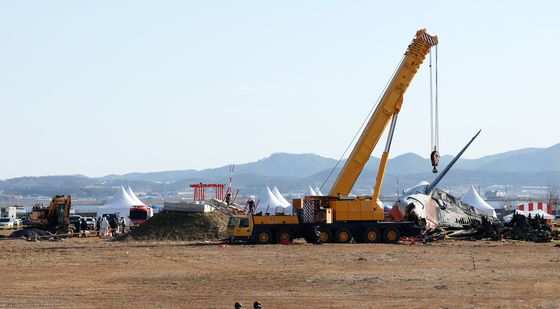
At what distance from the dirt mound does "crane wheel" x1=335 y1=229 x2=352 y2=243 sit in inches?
319

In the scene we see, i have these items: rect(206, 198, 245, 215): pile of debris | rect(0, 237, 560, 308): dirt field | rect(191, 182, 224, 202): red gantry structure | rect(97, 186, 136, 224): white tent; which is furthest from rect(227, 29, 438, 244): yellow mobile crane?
rect(97, 186, 136, 224): white tent

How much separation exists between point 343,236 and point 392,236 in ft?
7.84

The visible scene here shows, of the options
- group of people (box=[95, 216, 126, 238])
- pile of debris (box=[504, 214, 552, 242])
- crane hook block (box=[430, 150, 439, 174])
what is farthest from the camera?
group of people (box=[95, 216, 126, 238])

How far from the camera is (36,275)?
32.4 meters

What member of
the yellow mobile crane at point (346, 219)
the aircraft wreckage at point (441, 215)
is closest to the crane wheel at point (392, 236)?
the yellow mobile crane at point (346, 219)

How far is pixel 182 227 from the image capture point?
2167 inches

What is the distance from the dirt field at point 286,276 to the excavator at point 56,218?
17.4m

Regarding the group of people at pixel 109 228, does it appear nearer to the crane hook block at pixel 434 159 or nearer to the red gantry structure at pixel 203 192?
the red gantry structure at pixel 203 192

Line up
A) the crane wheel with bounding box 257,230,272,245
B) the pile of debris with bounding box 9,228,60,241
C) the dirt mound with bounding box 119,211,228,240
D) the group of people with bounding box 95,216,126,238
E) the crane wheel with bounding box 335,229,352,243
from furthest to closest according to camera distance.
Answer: the group of people with bounding box 95,216,126,238 → the pile of debris with bounding box 9,228,60,241 → the dirt mound with bounding box 119,211,228,240 → the crane wheel with bounding box 257,230,272,245 → the crane wheel with bounding box 335,229,352,243

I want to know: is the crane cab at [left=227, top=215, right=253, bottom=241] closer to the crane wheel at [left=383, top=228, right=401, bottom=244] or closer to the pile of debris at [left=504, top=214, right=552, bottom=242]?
the crane wheel at [left=383, top=228, right=401, bottom=244]

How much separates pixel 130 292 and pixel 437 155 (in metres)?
24.8

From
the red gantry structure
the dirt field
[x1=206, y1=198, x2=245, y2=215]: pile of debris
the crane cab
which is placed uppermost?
the red gantry structure

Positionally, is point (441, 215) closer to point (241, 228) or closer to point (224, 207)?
point (224, 207)

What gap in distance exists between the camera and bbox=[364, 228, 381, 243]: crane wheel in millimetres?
48750
